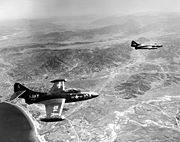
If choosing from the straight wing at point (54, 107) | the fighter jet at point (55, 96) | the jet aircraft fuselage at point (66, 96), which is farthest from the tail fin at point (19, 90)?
the straight wing at point (54, 107)

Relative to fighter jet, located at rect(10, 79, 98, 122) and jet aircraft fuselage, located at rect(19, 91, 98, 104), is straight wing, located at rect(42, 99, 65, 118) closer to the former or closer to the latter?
fighter jet, located at rect(10, 79, 98, 122)

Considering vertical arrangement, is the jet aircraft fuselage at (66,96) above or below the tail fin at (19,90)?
below

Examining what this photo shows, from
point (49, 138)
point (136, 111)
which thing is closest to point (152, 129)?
point (136, 111)

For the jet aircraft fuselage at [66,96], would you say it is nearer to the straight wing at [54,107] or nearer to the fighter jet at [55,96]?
the fighter jet at [55,96]

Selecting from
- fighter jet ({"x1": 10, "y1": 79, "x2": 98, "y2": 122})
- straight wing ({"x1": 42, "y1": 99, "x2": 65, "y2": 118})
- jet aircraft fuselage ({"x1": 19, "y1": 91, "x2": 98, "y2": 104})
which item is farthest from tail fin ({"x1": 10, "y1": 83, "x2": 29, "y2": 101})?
straight wing ({"x1": 42, "y1": 99, "x2": 65, "y2": 118})

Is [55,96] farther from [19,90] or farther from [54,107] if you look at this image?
[19,90]

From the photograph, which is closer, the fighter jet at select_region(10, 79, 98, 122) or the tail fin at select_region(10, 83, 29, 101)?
the fighter jet at select_region(10, 79, 98, 122)

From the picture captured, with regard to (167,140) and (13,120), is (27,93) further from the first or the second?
(167,140)

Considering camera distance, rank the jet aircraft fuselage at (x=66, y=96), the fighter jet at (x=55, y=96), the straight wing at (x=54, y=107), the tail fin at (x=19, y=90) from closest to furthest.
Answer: the straight wing at (x=54, y=107), the fighter jet at (x=55, y=96), the jet aircraft fuselage at (x=66, y=96), the tail fin at (x=19, y=90)

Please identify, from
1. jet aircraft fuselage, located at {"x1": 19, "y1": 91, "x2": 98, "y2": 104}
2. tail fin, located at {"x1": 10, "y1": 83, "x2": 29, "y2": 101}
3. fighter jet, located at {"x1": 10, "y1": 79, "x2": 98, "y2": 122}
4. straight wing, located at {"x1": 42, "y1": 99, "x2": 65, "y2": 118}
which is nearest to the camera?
straight wing, located at {"x1": 42, "y1": 99, "x2": 65, "y2": 118}
